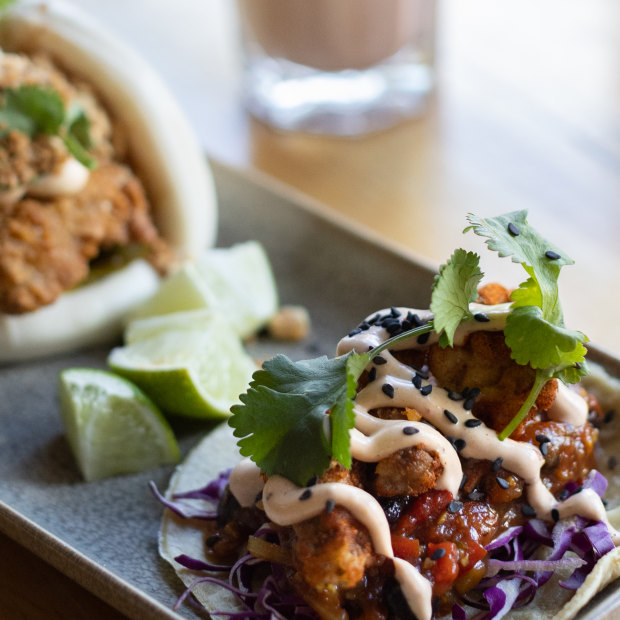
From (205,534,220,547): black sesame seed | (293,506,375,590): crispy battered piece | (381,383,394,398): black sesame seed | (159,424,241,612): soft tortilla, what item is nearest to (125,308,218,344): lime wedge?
(159,424,241,612): soft tortilla

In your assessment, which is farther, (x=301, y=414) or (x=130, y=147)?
(x=130, y=147)

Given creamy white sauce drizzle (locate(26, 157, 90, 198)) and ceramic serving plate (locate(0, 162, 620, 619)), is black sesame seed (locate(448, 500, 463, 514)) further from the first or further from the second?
creamy white sauce drizzle (locate(26, 157, 90, 198))

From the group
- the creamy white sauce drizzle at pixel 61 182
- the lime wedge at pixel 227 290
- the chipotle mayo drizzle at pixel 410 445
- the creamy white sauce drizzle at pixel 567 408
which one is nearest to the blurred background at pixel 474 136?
the lime wedge at pixel 227 290

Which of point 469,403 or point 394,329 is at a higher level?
point 394,329

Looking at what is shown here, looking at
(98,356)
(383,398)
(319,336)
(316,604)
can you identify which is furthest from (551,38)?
(316,604)

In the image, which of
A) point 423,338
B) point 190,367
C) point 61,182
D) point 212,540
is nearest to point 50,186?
point 61,182

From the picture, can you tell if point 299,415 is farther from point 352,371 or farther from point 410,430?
point 410,430
